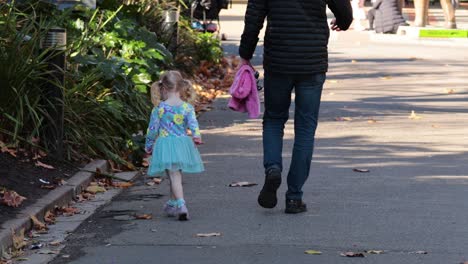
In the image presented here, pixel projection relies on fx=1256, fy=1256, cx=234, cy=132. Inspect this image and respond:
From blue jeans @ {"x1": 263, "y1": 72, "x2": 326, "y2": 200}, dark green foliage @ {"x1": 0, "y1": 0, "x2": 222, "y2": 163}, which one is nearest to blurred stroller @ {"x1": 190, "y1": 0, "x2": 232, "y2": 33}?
dark green foliage @ {"x1": 0, "y1": 0, "x2": 222, "y2": 163}

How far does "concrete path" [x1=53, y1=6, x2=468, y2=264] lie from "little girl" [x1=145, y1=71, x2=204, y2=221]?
1.00 feet

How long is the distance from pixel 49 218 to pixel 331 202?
2130mm

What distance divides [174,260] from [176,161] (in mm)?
1519

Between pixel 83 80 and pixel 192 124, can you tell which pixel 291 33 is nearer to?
pixel 192 124

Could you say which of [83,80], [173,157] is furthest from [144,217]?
[83,80]

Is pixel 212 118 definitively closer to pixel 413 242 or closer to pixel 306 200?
pixel 306 200

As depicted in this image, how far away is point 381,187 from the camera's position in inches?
396

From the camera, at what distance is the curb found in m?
7.59

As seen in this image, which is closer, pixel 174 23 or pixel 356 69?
pixel 174 23

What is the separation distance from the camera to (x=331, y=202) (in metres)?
9.35

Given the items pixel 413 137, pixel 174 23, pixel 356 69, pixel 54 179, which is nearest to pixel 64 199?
pixel 54 179

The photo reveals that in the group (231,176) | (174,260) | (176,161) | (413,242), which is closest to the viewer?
(174,260)

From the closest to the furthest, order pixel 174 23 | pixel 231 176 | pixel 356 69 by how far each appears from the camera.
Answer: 1. pixel 231 176
2. pixel 174 23
3. pixel 356 69

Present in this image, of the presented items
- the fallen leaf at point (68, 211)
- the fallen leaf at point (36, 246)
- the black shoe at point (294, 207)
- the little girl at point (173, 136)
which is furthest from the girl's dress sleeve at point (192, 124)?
the fallen leaf at point (36, 246)
